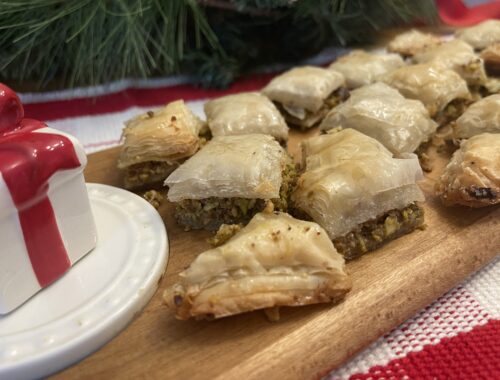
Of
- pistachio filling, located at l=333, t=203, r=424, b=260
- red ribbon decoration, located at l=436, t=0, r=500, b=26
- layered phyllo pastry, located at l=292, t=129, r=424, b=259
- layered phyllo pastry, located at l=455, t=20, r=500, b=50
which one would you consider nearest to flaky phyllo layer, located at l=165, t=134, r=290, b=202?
layered phyllo pastry, located at l=292, t=129, r=424, b=259

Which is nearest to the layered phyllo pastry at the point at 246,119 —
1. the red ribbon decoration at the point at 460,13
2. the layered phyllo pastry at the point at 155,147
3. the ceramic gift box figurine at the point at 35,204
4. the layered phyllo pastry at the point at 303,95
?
the layered phyllo pastry at the point at 155,147

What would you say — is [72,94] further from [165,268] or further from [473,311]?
[473,311]

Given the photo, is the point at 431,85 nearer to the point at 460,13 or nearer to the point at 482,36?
the point at 482,36

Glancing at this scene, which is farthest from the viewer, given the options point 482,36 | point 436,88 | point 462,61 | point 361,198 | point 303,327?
point 482,36

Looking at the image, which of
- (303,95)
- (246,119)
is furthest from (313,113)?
(246,119)

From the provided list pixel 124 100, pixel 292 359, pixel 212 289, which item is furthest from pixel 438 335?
pixel 124 100

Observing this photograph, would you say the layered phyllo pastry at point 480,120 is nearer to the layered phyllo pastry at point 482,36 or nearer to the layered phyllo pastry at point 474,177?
the layered phyllo pastry at point 474,177
